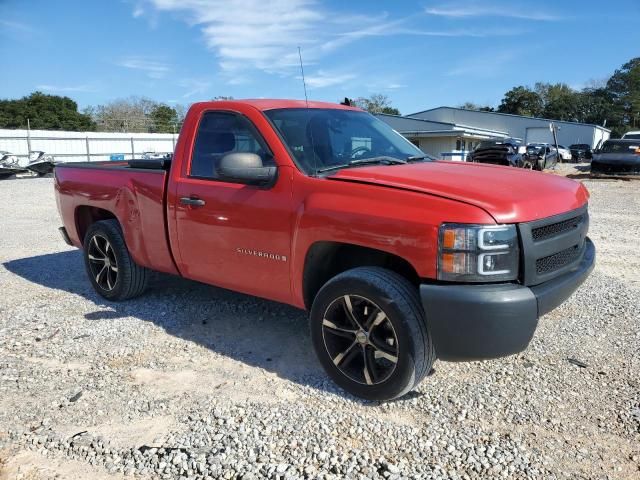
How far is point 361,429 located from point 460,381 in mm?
905

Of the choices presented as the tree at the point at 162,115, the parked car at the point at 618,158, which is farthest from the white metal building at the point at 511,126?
the tree at the point at 162,115

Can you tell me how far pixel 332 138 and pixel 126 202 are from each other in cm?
209

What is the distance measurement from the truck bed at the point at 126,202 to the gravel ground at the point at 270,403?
68cm

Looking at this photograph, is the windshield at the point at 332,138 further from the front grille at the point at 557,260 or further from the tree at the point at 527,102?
the tree at the point at 527,102

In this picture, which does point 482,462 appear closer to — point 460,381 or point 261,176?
point 460,381

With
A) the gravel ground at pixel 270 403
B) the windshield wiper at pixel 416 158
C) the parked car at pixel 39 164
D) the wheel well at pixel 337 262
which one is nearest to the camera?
the gravel ground at pixel 270 403

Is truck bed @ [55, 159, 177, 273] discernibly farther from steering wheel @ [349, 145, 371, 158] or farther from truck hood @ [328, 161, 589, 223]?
truck hood @ [328, 161, 589, 223]

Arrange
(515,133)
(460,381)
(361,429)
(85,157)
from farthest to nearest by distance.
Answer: (515,133)
(85,157)
(460,381)
(361,429)

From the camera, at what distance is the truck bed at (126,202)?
454cm

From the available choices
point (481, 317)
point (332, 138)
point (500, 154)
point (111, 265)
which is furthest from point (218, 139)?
point (500, 154)

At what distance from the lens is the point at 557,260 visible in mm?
3277

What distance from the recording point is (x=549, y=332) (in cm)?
437

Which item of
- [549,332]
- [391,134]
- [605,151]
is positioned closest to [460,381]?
[549,332]

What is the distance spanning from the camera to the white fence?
26.5m
